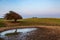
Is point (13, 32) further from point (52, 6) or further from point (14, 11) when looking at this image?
point (52, 6)

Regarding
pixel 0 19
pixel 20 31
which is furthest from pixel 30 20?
pixel 0 19

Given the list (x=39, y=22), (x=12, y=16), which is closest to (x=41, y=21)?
(x=39, y=22)

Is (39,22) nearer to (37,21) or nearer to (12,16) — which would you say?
(37,21)

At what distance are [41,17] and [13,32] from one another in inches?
27.9

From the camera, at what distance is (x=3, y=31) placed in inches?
98.7

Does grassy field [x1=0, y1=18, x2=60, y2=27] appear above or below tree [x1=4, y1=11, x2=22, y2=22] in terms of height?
below

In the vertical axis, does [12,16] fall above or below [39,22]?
above

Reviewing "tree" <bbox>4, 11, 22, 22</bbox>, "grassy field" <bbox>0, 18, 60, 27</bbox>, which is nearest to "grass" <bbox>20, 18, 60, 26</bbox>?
"grassy field" <bbox>0, 18, 60, 27</bbox>

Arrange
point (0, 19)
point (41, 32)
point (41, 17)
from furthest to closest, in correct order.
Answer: point (41, 17), point (0, 19), point (41, 32)

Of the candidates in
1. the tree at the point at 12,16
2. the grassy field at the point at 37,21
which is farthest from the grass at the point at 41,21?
the tree at the point at 12,16

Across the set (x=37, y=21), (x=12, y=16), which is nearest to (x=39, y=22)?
(x=37, y=21)

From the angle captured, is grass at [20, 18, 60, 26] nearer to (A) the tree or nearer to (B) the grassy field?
(B) the grassy field

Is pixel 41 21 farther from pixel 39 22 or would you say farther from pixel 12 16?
pixel 12 16

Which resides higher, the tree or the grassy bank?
the tree
